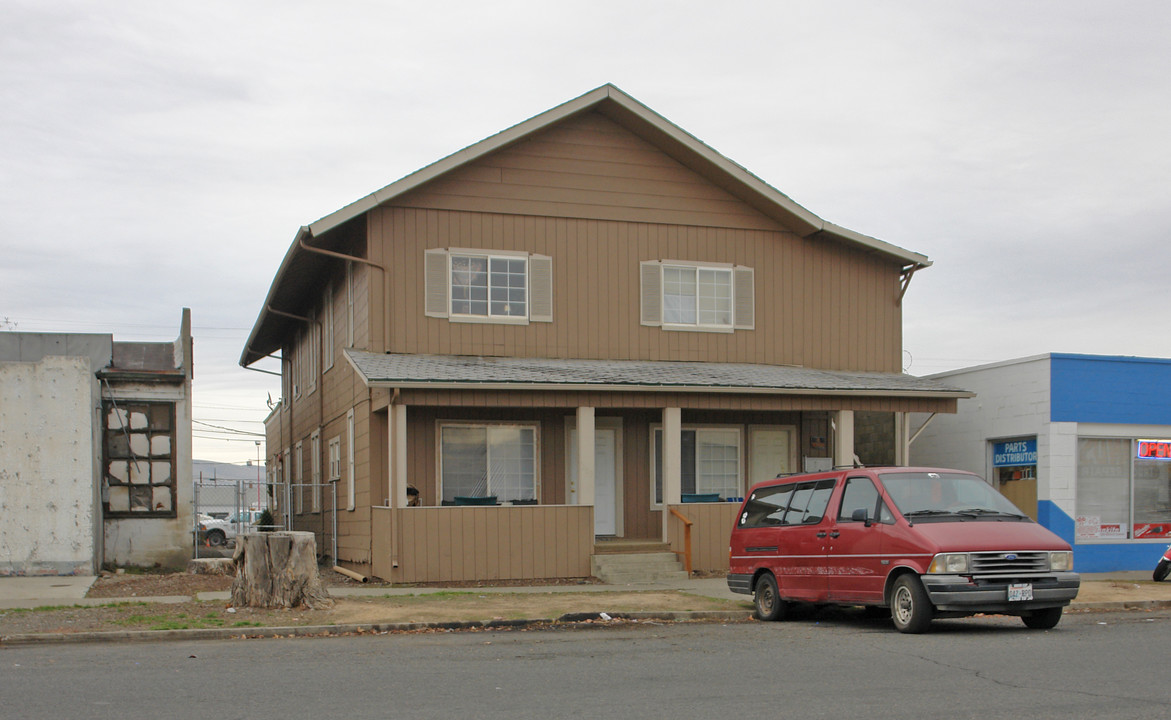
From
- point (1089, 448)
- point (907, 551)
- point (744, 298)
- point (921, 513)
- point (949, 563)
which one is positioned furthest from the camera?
point (744, 298)

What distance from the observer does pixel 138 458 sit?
827 inches

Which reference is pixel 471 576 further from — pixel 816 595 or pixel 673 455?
pixel 816 595

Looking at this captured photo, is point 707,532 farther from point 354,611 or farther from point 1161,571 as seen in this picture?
point 354,611

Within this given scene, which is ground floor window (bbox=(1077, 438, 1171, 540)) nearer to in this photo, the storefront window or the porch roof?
the storefront window

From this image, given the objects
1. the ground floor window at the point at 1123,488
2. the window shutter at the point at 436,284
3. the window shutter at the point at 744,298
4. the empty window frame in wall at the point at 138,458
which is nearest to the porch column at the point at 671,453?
the window shutter at the point at 744,298

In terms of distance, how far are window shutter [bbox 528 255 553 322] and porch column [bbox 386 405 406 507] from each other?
3488 mm

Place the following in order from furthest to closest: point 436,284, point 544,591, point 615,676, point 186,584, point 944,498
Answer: point 436,284, point 186,584, point 544,591, point 944,498, point 615,676

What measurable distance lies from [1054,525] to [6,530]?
17.6 m

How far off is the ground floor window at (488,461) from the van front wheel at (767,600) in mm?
7011

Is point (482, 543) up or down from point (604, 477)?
down

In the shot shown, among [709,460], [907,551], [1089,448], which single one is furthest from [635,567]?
[1089,448]

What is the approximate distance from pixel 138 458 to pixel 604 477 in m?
8.52

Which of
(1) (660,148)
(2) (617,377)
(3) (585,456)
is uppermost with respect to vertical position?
(1) (660,148)

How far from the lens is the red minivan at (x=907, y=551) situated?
1141 centimetres
